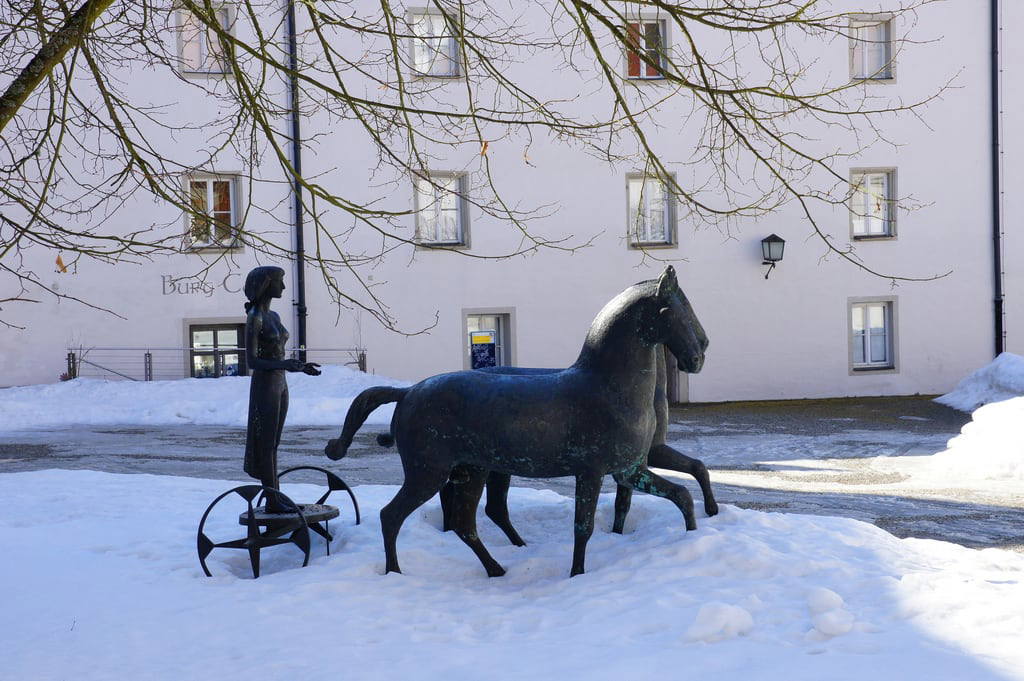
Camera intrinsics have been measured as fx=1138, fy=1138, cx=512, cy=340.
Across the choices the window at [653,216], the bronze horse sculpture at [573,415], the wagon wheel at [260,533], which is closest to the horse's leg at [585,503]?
the bronze horse sculpture at [573,415]

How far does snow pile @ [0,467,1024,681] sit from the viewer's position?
4621 mm

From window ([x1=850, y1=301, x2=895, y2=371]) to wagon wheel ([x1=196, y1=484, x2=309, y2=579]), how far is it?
59.1 feet

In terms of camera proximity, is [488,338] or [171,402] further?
[488,338]

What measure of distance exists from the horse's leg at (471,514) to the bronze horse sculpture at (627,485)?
88 millimetres

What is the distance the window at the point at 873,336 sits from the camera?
22.8 meters

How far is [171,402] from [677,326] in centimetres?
1425

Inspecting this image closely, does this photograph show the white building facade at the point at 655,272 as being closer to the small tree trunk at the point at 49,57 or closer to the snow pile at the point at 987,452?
the snow pile at the point at 987,452

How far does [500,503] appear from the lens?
695 centimetres

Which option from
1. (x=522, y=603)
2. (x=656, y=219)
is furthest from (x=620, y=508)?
(x=656, y=219)

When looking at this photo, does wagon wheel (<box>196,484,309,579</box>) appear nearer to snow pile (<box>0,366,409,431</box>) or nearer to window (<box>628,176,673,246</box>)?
snow pile (<box>0,366,409,431</box>)

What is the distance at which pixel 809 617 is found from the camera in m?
4.94

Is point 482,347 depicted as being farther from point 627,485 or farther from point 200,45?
point 627,485

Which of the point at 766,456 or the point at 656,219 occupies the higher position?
the point at 656,219

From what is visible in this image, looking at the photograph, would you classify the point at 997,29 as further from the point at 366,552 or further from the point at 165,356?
the point at 366,552
